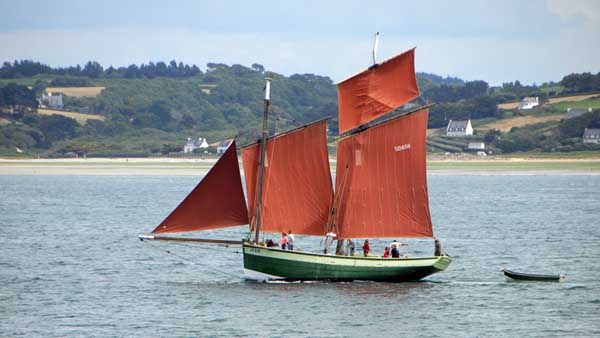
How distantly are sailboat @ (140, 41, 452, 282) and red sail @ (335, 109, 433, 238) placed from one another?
0.05 metres

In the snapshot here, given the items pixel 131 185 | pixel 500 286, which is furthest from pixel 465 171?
pixel 500 286

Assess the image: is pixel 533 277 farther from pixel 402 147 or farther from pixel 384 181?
pixel 402 147

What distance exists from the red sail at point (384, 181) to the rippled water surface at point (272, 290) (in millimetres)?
3004

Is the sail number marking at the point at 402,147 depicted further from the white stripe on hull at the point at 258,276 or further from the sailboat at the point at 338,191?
the white stripe on hull at the point at 258,276

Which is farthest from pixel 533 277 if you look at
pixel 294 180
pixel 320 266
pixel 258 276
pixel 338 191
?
pixel 258 276

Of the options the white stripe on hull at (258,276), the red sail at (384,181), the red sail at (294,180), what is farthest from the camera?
the red sail at (384,181)

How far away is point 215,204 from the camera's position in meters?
52.2

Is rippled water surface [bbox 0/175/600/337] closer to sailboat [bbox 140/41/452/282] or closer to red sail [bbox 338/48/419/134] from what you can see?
sailboat [bbox 140/41/452/282]

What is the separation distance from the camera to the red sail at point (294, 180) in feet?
175

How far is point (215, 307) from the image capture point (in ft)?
158

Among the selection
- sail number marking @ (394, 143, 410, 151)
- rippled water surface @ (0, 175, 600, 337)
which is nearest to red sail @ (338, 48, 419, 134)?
sail number marking @ (394, 143, 410, 151)

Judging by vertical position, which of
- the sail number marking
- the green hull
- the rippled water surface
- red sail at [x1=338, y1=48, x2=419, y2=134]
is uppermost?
red sail at [x1=338, y1=48, x2=419, y2=134]

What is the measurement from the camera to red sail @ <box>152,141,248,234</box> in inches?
2040

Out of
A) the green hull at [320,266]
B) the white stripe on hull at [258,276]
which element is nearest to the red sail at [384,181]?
the green hull at [320,266]
